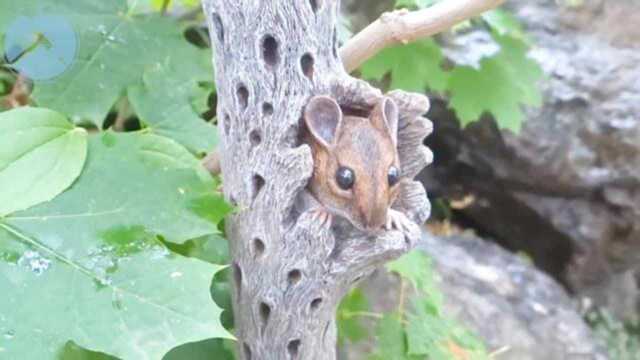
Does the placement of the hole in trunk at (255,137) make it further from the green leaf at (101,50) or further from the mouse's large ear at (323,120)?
the green leaf at (101,50)

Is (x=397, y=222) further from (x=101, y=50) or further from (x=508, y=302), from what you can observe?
(x=508, y=302)

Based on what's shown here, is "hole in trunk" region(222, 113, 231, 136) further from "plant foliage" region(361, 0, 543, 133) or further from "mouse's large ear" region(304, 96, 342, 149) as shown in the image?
"plant foliage" region(361, 0, 543, 133)

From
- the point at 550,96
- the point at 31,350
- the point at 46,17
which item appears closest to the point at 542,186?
the point at 550,96

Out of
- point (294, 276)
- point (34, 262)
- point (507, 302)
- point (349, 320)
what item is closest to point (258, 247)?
point (294, 276)

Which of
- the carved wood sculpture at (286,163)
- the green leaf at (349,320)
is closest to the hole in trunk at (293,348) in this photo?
the carved wood sculpture at (286,163)

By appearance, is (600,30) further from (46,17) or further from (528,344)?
(46,17)

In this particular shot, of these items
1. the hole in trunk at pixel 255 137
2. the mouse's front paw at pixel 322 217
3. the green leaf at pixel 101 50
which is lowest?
the green leaf at pixel 101 50
